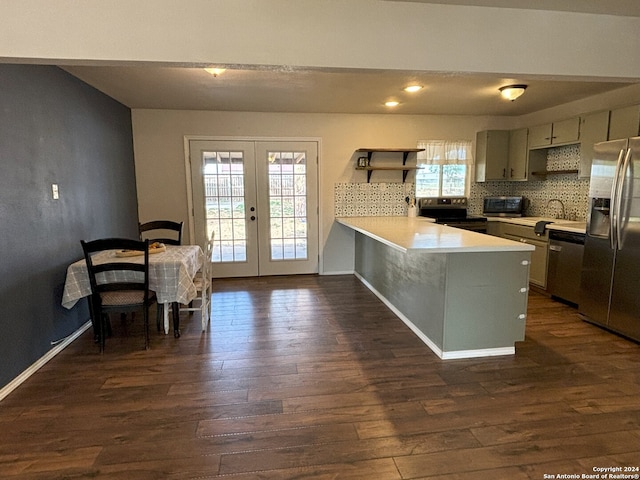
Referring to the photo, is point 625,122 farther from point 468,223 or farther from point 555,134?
point 468,223

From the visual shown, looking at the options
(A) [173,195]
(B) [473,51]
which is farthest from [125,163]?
(B) [473,51]

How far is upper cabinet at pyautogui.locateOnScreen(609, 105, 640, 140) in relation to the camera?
3.40m

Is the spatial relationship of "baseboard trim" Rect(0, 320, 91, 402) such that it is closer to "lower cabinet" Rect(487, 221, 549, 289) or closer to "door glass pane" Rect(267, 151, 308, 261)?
"door glass pane" Rect(267, 151, 308, 261)

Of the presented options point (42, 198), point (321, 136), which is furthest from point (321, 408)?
point (321, 136)

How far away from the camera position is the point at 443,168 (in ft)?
17.8

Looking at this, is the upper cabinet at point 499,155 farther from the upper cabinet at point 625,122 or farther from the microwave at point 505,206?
the upper cabinet at point 625,122

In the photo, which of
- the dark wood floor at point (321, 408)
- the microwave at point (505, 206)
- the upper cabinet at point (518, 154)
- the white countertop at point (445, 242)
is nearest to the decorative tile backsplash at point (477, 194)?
the microwave at point (505, 206)

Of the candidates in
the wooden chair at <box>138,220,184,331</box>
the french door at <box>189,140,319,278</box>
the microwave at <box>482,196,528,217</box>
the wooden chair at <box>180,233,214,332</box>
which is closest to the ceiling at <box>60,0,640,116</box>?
the french door at <box>189,140,319,278</box>

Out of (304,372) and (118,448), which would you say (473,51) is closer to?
(304,372)

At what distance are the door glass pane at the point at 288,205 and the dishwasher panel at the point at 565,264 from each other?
3.08 meters

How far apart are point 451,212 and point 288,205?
2.32 metres

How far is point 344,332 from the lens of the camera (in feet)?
10.7

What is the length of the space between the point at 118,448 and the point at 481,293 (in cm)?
246

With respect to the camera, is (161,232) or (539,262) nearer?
(539,262)
